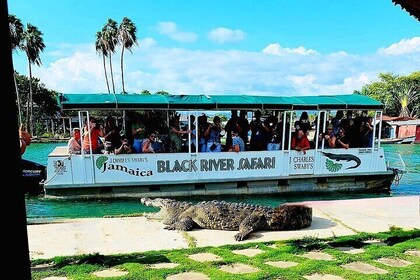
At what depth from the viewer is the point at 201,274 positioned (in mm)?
4219

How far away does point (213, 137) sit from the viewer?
11742 mm

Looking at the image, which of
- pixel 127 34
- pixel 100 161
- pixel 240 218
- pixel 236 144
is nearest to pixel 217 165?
pixel 236 144

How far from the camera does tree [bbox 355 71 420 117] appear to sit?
5278 cm

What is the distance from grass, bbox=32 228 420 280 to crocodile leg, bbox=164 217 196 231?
156 cm

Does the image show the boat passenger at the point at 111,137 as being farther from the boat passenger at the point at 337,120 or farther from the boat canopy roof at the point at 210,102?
the boat passenger at the point at 337,120

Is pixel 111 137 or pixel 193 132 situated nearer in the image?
pixel 111 137

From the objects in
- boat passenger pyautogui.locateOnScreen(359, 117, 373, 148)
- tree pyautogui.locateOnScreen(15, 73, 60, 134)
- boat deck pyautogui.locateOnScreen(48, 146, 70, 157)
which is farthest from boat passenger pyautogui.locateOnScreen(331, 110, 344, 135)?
tree pyautogui.locateOnScreen(15, 73, 60, 134)

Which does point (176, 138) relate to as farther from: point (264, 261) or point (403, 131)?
point (403, 131)

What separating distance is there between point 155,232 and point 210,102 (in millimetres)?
5476

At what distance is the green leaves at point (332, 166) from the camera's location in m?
→ 12.4

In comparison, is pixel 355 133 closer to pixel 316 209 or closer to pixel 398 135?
pixel 316 209

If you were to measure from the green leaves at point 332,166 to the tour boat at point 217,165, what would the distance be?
3 centimetres

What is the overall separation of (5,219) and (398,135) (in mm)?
47523

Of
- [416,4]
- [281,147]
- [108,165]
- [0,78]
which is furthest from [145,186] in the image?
[0,78]
